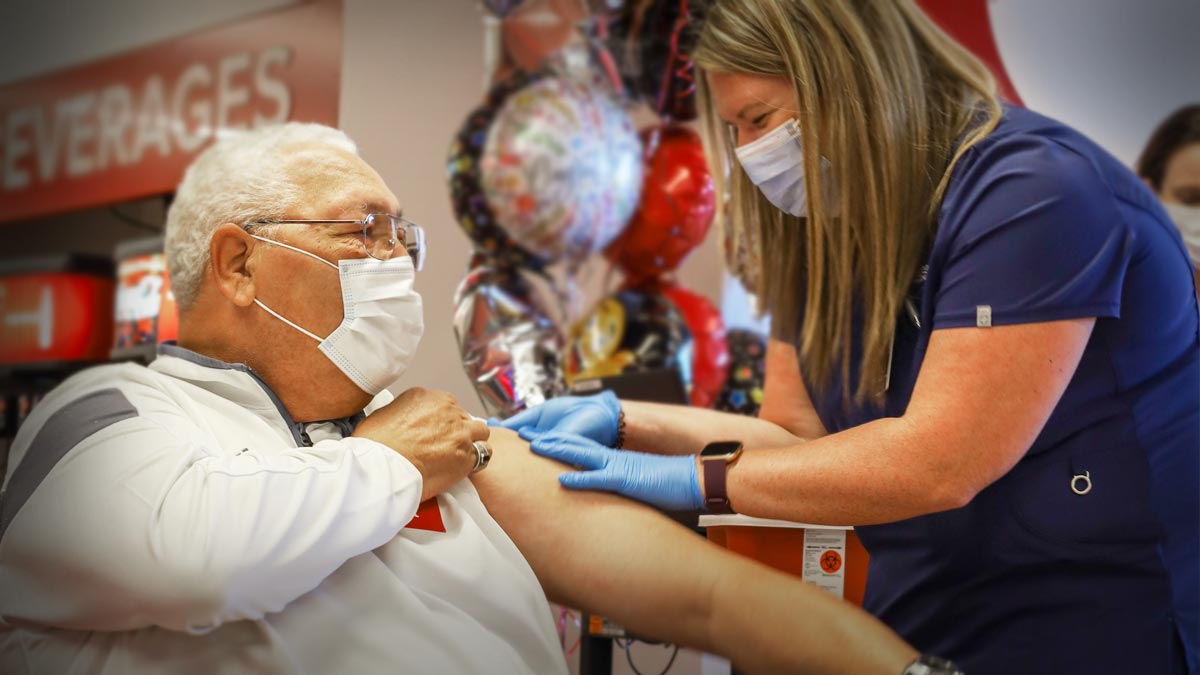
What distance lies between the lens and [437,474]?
1364mm

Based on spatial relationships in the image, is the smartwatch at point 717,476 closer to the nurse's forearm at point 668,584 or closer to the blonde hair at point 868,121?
the nurse's forearm at point 668,584

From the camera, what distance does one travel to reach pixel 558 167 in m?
2.38

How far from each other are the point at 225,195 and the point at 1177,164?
2699mm

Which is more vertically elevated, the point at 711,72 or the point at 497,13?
the point at 497,13

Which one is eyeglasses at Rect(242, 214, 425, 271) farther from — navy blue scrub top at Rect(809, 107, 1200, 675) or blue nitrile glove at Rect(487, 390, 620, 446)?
navy blue scrub top at Rect(809, 107, 1200, 675)

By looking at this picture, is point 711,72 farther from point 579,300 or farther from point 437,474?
point 579,300

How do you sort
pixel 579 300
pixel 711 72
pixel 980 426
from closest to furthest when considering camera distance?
pixel 980 426
pixel 711 72
pixel 579 300

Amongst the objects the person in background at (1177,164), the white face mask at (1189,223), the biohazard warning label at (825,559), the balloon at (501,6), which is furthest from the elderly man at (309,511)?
the person in background at (1177,164)

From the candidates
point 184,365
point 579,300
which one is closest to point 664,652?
point 184,365

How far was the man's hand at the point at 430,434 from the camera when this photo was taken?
135cm

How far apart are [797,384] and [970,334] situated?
57cm

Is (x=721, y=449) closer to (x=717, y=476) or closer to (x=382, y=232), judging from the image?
(x=717, y=476)

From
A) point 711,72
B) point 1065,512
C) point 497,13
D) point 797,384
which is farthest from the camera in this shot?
point 497,13

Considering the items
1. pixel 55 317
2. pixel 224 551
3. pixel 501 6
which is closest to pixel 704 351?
pixel 501 6
